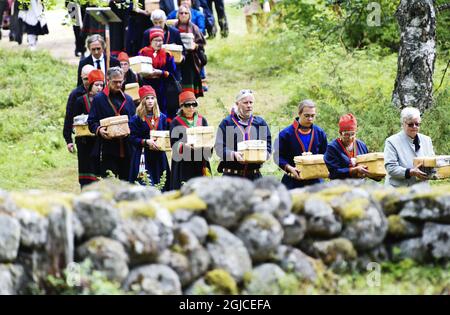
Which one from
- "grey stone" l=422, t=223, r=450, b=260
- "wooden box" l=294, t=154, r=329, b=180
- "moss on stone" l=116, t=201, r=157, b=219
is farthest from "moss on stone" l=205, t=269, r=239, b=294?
"wooden box" l=294, t=154, r=329, b=180

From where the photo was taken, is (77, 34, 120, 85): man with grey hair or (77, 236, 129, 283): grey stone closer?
(77, 236, 129, 283): grey stone

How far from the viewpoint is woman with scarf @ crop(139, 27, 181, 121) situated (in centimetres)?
1905

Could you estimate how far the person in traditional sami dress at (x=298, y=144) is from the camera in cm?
1426

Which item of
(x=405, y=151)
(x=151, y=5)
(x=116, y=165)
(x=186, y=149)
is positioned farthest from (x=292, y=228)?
(x=151, y=5)

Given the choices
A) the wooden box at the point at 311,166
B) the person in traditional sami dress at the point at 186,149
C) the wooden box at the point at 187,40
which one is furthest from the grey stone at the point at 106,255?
the wooden box at the point at 187,40

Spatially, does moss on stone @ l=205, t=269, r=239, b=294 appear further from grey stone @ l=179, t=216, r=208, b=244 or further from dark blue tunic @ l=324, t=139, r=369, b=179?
dark blue tunic @ l=324, t=139, r=369, b=179

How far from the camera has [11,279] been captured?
8.75 meters

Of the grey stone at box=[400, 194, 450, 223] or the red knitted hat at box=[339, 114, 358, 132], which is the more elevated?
the red knitted hat at box=[339, 114, 358, 132]

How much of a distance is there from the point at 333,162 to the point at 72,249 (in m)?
5.29

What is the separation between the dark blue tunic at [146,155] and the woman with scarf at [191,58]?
4.48 m

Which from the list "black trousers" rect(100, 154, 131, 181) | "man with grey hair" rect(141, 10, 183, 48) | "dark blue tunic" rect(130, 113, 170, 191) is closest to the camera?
"dark blue tunic" rect(130, 113, 170, 191)

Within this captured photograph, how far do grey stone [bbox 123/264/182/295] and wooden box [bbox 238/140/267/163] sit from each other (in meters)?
5.01

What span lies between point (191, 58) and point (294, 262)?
11.1 meters

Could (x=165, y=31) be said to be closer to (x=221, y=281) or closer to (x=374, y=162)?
(x=374, y=162)
